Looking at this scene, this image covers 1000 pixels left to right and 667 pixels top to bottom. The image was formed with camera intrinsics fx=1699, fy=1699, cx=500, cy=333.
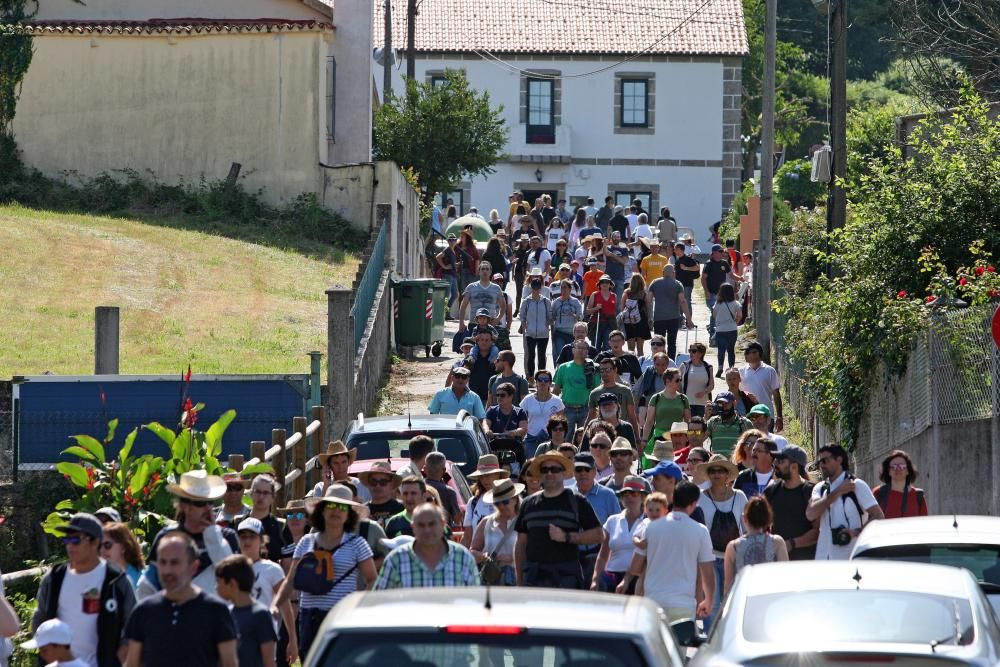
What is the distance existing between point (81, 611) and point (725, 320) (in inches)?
660

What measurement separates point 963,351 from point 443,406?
517cm

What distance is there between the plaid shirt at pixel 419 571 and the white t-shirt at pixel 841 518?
139 inches

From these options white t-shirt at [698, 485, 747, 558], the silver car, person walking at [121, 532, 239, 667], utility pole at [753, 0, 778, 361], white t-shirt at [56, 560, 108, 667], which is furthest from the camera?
utility pole at [753, 0, 778, 361]

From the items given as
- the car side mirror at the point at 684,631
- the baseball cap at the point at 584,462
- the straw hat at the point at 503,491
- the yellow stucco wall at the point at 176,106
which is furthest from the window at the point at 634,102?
the car side mirror at the point at 684,631

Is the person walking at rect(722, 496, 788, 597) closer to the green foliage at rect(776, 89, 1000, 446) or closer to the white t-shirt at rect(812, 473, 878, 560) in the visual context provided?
the white t-shirt at rect(812, 473, 878, 560)

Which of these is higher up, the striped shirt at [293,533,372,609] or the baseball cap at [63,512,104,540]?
the baseball cap at [63,512,104,540]

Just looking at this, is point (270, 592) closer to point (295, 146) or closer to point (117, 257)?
point (117, 257)

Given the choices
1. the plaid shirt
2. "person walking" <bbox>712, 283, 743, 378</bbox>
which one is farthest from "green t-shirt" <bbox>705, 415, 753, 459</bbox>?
"person walking" <bbox>712, 283, 743, 378</bbox>

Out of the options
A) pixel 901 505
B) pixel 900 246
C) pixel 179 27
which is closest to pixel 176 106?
pixel 179 27

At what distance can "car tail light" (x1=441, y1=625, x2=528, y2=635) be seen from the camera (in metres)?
5.98

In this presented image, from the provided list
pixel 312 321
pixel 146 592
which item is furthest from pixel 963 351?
pixel 312 321

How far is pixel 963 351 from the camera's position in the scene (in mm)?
15992

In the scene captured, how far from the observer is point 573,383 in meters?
18.6

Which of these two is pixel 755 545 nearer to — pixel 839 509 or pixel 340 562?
pixel 839 509
